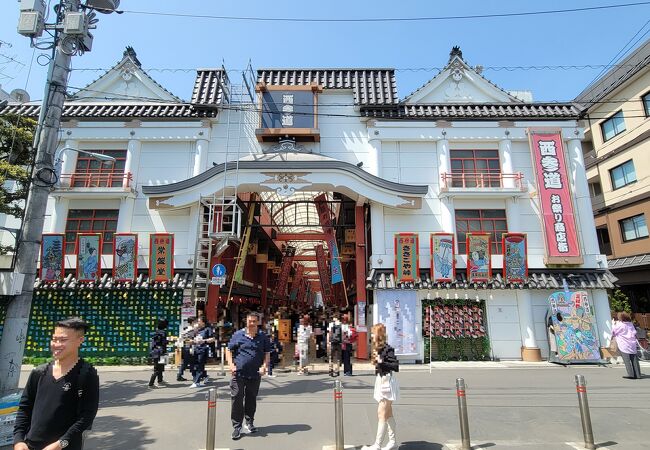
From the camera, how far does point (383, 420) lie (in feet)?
17.7

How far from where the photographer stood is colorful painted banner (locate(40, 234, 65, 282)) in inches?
576

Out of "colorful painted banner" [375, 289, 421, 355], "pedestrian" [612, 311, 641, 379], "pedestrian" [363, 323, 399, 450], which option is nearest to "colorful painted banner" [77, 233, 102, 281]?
"colorful painted banner" [375, 289, 421, 355]

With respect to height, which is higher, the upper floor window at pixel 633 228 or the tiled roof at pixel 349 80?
the tiled roof at pixel 349 80

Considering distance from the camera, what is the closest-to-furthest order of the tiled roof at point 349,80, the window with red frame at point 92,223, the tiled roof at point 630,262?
the window with red frame at point 92,223 < the tiled roof at point 349,80 < the tiled roof at point 630,262

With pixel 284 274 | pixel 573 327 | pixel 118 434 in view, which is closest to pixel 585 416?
pixel 118 434

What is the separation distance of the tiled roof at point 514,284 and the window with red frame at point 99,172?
1249 cm

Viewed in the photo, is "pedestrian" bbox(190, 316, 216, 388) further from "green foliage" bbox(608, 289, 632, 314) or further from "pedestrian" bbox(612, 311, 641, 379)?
"green foliage" bbox(608, 289, 632, 314)

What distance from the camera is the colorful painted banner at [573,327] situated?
1391 centimetres

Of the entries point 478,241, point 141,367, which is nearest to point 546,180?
point 478,241

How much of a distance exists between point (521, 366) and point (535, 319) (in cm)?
247

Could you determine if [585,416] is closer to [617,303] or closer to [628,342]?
[628,342]

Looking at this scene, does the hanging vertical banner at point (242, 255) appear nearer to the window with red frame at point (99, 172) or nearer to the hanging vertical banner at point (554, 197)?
the window with red frame at point (99, 172)

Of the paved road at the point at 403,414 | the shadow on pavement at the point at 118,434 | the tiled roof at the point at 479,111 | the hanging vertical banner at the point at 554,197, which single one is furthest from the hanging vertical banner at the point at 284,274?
the shadow on pavement at the point at 118,434

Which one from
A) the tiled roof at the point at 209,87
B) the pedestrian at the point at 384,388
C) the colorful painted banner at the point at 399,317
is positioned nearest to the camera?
the pedestrian at the point at 384,388
